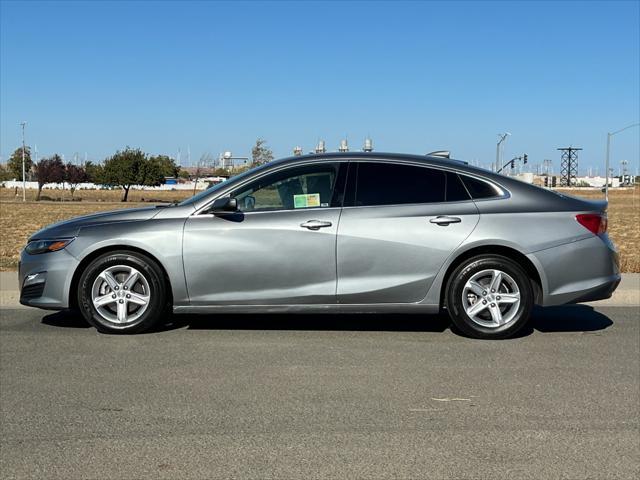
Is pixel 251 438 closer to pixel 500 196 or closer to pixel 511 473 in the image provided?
pixel 511 473

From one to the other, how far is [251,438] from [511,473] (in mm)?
1380

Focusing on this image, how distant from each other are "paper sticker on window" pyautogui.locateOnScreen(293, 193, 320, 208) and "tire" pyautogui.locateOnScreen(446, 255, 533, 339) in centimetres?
137

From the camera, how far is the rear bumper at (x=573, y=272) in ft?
20.9

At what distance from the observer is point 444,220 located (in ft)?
21.0

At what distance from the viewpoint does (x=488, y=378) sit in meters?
5.27

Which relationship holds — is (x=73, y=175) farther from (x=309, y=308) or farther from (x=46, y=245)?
(x=309, y=308)

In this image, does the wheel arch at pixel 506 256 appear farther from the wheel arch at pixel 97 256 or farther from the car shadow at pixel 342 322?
the wheel arch at pixel 97 256

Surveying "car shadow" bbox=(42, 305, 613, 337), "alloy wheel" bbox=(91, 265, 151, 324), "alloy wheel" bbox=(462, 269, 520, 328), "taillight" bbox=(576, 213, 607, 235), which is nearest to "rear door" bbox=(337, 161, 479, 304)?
"alloy wheel" bbox=(462, 269, 520, 328)

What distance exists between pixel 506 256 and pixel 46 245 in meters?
4.09

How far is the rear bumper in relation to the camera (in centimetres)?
638

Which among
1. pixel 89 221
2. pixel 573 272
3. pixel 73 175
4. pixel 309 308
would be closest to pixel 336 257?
pixel 309 308

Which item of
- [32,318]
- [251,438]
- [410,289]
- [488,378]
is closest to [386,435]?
[251,438]

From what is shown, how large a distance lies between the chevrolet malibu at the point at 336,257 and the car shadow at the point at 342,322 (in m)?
0.56

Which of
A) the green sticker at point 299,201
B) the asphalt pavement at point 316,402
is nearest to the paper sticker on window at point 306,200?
the green sticker at point 299,201
